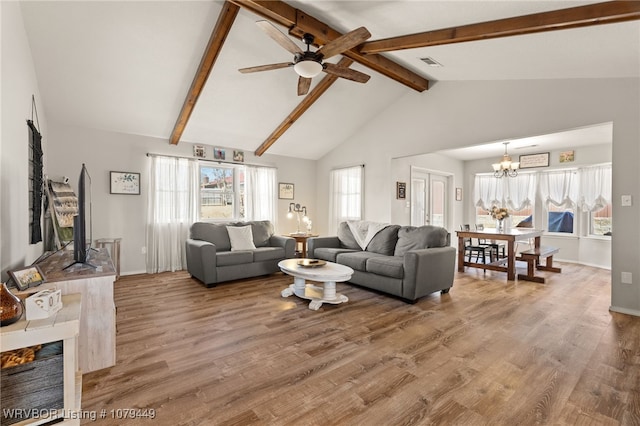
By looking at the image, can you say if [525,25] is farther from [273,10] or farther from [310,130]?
[310,130]

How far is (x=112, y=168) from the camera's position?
491 cm

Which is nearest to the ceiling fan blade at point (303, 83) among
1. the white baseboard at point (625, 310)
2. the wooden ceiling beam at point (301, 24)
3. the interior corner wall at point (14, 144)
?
the wooden ceiling beam at point (301, 24)

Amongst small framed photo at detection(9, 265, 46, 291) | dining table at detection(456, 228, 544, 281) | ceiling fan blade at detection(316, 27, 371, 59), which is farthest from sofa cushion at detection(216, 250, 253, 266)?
dining table at detection(456, 228, 544, 281)

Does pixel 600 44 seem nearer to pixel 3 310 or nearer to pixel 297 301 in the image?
pixel 297 301

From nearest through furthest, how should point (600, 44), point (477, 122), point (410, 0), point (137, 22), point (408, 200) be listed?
point (410, 0)
point (600, 44)
point (137, 22)
point (477, 122)
point (408, 200)

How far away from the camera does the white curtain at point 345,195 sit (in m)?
6.48

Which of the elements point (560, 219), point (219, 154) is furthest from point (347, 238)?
point (560, 219)

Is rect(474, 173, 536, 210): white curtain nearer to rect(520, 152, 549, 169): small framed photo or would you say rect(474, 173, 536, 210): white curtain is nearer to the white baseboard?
rect(520, 152, 549, 169): small framed photo

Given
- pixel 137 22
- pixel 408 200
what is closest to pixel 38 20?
pixel 137 22

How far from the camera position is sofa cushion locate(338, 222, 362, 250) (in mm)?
4938

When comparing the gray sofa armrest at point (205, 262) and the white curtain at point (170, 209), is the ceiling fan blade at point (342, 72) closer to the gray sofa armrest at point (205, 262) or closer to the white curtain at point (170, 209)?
the gray sofa armrest at point (205, 262)

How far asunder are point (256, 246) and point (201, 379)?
3.35m

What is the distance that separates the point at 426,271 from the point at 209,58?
363 cm

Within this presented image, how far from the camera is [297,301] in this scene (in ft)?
11.9
